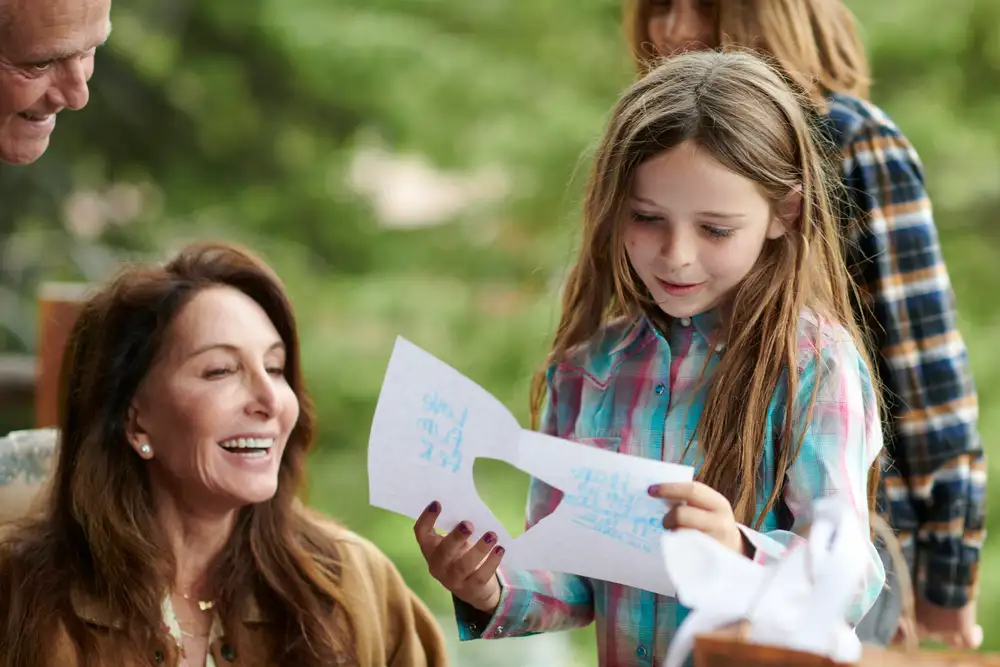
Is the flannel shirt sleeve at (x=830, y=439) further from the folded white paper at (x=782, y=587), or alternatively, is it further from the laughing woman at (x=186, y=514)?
the laughing woman at (x=186, y=514)

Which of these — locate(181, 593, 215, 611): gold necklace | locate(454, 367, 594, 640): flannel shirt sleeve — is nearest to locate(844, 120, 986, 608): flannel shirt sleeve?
locate(454, 367, 594, 640): flannel shirt sleeve

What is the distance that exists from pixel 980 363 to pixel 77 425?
310 cm

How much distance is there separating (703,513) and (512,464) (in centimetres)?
24

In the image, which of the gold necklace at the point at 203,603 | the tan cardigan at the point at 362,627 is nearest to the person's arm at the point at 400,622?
the tan cardigan at the point at 362,627

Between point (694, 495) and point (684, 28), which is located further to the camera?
point (684, 28)

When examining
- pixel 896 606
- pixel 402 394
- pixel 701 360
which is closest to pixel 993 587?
pixel 896 606

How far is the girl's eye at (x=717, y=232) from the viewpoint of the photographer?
1339 millimetres

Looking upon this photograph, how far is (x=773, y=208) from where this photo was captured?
1.38 metres

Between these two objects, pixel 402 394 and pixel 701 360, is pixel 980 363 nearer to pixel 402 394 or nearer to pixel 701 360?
pixel 701 360

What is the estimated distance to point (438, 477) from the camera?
1.39 meters

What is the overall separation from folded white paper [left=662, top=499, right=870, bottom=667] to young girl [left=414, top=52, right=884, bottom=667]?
94 millimetres

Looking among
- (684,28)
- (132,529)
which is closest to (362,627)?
(132,529)

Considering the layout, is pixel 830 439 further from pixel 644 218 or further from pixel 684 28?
pixel 684 28

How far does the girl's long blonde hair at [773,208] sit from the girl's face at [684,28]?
0.22 metres
